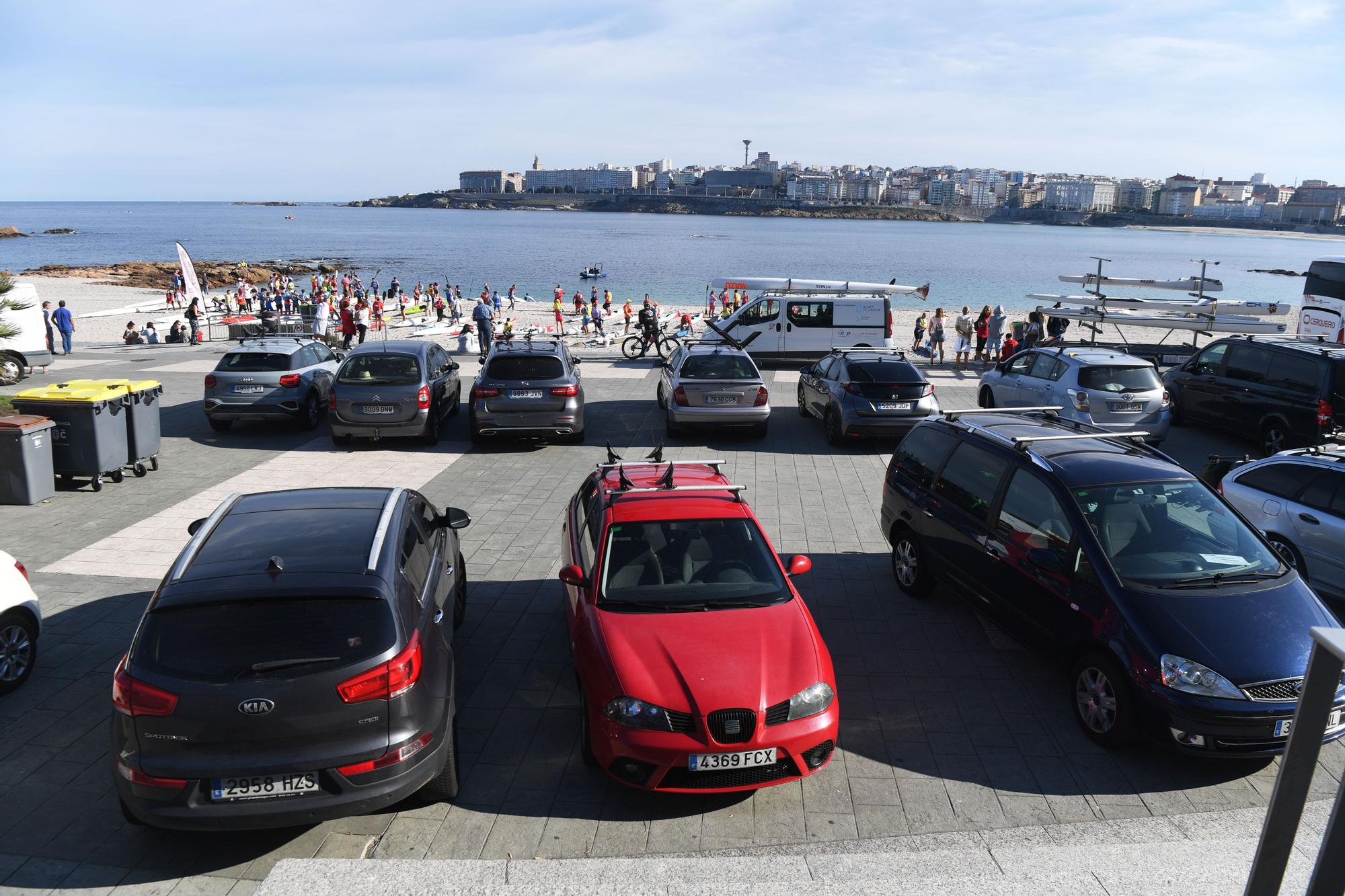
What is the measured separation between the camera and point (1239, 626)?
5477 millimetres

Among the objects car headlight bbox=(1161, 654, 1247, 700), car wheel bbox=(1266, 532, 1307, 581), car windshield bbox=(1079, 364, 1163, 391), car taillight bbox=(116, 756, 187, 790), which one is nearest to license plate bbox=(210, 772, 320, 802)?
car taillight bbox=(116, 756, 187, 790)

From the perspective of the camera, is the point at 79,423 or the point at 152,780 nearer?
the point at 152,780

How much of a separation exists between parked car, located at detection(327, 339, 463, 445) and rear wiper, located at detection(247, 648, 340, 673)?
9719 mm

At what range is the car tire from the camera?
4.98m

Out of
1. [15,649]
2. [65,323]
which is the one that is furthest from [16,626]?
[65,323]

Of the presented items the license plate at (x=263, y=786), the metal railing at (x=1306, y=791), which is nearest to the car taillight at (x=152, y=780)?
the license plate at (x=263, y=786)

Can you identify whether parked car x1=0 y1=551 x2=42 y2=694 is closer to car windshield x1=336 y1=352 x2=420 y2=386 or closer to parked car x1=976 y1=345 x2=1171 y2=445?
car windshield x1=336 y1=352 x2=420 y2=386

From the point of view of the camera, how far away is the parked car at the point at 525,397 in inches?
530

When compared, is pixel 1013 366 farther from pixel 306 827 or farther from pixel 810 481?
pixel 306 827

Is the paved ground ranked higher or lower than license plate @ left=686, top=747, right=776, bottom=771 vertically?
lower

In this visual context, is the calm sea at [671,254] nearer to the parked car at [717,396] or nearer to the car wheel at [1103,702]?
the parked car at [717,396]

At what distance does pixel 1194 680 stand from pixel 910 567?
3.15 meters

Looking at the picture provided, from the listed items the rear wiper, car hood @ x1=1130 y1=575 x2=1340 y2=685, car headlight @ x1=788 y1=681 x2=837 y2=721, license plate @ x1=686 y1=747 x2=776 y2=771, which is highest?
the rear wiper

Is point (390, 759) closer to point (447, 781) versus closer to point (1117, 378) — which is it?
point (447, 781)
